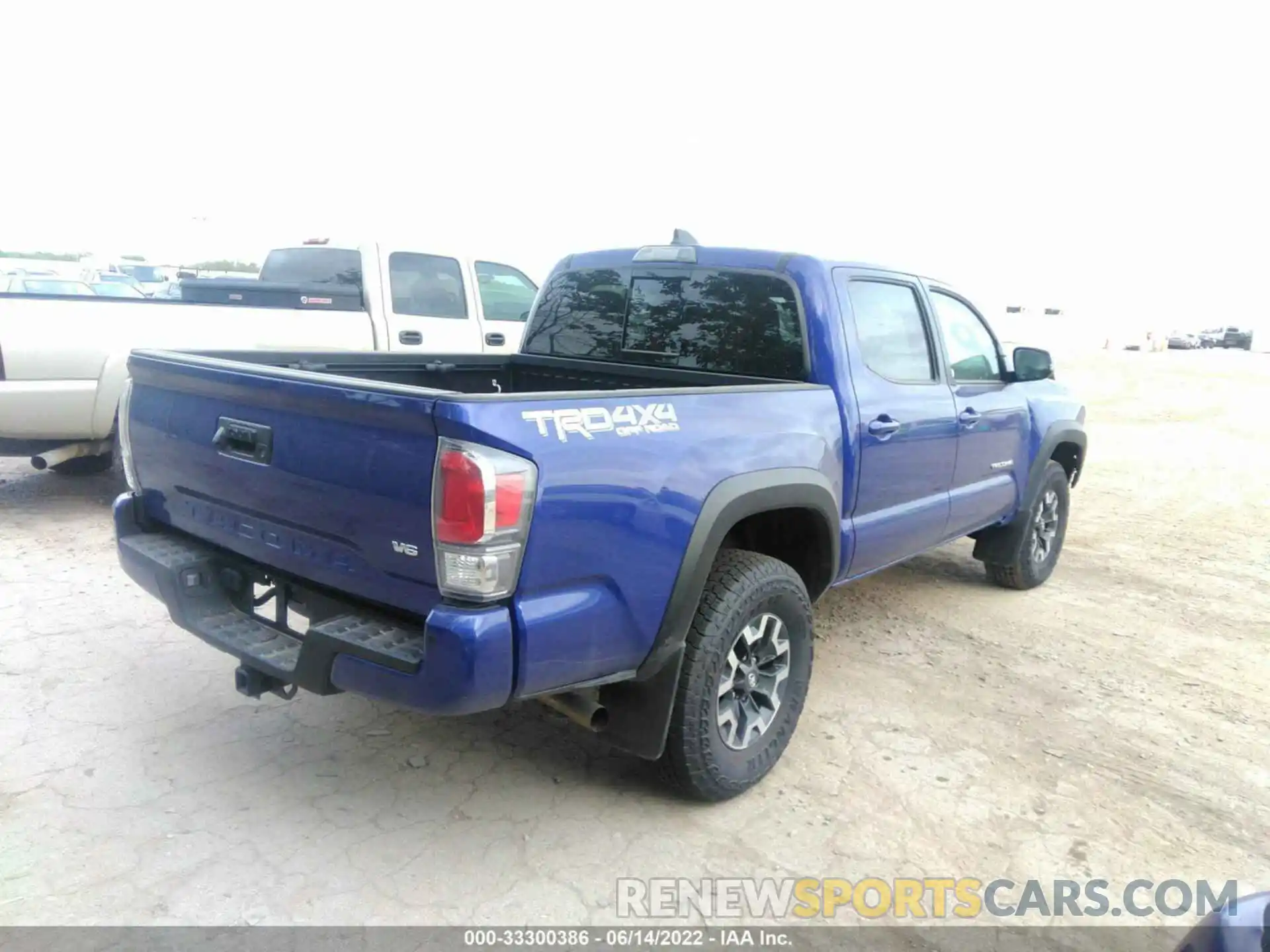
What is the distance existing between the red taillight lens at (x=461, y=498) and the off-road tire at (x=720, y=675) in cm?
99

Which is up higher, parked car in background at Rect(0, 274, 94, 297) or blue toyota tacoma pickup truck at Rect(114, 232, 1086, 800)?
blue toyota tacoma pickup truck at Rect(114, 232, 1086, 800)

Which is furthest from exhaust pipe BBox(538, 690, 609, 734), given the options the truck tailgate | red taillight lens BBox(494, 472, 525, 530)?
red taillight lens BBox(494, 472, 525, 530)

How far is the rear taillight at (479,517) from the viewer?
7.61 ft

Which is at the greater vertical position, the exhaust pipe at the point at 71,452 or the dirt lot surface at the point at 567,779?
the exhaust pipe at the point at 71,452

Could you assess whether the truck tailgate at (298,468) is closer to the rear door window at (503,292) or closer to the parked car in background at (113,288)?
the rear door window at (503,292)

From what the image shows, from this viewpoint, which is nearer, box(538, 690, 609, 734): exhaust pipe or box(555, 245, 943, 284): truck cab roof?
box(538, 690, 609, 734): exhaust pipe

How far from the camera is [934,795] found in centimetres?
338

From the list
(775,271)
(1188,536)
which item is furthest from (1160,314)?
(775,271)

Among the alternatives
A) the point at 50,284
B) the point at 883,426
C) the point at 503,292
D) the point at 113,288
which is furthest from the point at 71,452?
the point at 113,288

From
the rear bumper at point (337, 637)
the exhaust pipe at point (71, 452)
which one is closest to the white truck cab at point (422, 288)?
the exhaust pipe at point (71, 452)

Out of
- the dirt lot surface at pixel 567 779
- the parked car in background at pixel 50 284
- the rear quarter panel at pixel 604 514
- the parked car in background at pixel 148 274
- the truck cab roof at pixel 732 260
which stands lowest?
the parked car in background at pixel 148 274

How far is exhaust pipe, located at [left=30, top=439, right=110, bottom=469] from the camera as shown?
6281 millimetres

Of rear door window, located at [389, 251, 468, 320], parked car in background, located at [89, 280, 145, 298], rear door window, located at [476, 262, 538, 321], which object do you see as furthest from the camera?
parked car in background, located at [89, 280, 145, 298]

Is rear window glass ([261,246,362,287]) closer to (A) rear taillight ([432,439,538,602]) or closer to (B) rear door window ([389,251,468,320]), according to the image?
(B) rear door window ([389,251,468,320])
